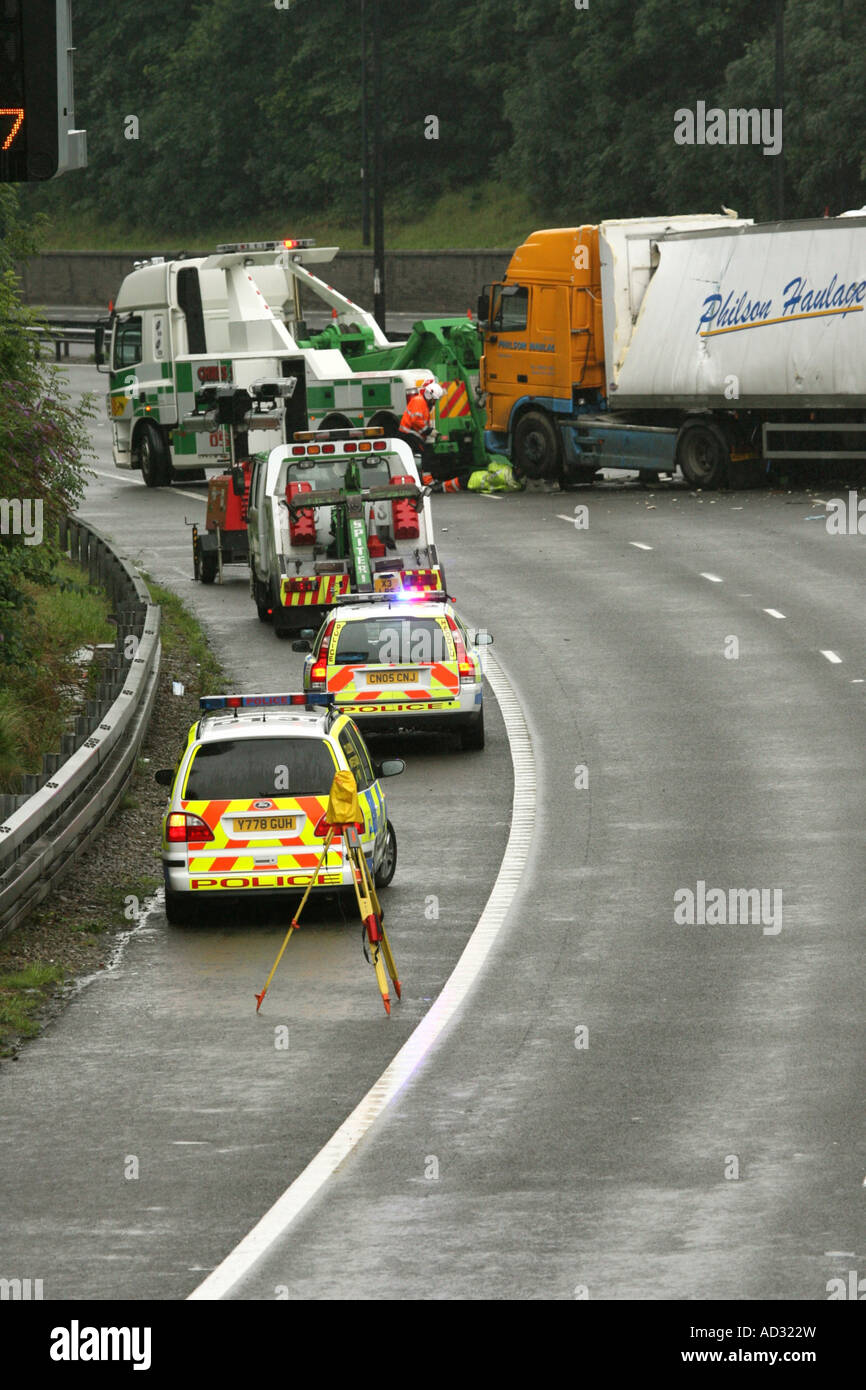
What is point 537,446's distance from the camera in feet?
138

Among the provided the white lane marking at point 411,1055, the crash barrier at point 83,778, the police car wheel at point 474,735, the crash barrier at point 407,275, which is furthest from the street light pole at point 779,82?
the white lane marking at point 411,1055

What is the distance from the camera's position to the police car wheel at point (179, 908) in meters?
16.7

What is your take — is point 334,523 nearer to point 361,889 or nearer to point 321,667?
point 321,667

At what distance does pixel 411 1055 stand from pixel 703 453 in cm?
2845

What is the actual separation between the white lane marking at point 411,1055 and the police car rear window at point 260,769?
1519 millimetres

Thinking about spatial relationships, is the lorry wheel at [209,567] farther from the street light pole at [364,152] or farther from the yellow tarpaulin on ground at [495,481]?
the street light pole at [364,152]

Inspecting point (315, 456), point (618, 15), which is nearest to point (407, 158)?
point (618, 15)

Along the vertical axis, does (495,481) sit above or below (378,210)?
below

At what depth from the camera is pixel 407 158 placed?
87.2m

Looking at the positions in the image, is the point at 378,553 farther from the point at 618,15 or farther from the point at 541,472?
the point at 618,15

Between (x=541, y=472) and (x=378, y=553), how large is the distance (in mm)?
13234

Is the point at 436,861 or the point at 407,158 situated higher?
the point at 407,158

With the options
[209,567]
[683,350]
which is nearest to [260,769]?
[209,567]

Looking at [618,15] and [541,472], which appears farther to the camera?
[618,15]
